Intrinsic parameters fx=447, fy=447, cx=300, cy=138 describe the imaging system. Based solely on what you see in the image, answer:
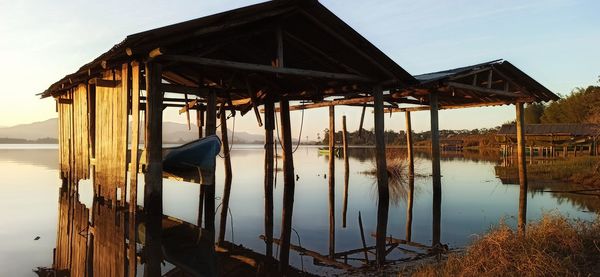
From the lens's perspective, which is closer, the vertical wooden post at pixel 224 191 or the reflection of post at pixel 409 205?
the reflection of post at pixel 409 205

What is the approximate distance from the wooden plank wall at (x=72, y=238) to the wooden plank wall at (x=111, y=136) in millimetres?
977

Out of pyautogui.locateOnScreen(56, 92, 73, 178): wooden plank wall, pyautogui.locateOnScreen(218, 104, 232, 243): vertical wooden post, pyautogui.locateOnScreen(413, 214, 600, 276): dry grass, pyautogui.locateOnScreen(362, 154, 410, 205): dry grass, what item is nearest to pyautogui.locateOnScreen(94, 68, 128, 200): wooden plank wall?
pyautogui.locateOnScreen(218, 104, 232, 243): vertical wooden post

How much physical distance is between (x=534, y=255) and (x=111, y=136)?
10949mm

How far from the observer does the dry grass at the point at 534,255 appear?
5.33 m

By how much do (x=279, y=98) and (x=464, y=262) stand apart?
13102 millimetres

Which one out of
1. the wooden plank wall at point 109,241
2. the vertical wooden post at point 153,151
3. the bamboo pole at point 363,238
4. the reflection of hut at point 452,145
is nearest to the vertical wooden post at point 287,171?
the bamboo pole at point 363,238

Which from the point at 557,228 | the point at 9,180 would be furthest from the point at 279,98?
the point at 9,180

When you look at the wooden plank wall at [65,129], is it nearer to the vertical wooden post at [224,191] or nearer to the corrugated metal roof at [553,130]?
the vertical wooden post at [224,191]

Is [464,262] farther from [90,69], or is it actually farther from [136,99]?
[90,69]

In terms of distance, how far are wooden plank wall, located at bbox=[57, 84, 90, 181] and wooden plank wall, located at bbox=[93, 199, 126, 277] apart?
3.51 m

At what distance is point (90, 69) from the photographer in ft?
42.1

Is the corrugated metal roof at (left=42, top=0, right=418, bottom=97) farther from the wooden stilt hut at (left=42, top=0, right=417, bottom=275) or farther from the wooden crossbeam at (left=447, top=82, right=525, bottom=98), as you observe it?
the wooden crossbeam at (left=447, top=82, right=525, bottom=98)

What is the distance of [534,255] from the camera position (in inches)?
217

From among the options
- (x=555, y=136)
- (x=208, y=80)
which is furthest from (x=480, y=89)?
(x=555, y=136)
